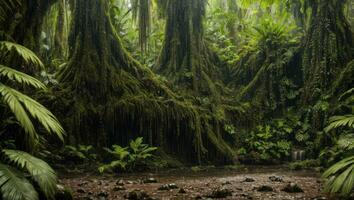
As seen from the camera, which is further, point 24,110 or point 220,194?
point 220,194

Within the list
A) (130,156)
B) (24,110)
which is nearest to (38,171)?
(24,110)

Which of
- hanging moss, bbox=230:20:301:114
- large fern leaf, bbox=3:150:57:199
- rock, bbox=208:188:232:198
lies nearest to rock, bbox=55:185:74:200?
large fern leaf, bbox=3:150:57:199

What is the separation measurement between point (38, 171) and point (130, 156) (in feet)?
15.1

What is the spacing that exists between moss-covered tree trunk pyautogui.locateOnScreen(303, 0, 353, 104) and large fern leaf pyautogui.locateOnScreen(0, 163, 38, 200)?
9.27m

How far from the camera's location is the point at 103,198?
488cm

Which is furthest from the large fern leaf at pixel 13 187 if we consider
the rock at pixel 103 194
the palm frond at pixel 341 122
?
the palm frond at pixel 341 122

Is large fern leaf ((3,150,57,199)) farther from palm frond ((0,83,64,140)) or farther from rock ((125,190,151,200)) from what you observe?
rock ((125,190,151,200))

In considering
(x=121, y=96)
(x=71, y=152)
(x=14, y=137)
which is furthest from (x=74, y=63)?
(x=14, y=137)

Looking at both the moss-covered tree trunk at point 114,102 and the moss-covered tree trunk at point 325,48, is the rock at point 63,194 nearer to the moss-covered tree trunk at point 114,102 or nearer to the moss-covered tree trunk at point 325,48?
the moss-covered tree trunk at point 114,102

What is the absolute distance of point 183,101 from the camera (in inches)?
398

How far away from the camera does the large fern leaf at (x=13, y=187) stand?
10.8 feet

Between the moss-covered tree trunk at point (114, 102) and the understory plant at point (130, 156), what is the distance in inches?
20.7

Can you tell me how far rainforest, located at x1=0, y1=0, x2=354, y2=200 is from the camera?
5820 millimetres

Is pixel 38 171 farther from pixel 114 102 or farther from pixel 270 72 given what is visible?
pixel 270 72
